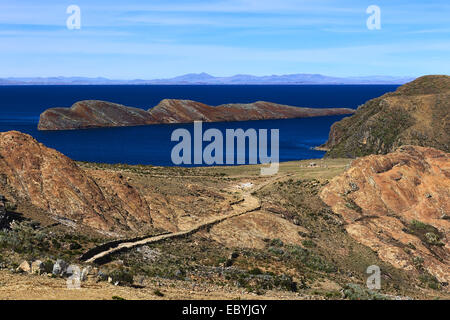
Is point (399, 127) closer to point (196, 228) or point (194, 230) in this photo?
point (196, 228)

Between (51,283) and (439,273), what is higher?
(51,283)

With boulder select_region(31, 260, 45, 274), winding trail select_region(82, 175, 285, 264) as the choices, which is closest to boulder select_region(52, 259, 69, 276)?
boulder select_region(31, 260, 45, 274)

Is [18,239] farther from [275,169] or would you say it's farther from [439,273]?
[275,169]

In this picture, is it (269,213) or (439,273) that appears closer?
(439,273)

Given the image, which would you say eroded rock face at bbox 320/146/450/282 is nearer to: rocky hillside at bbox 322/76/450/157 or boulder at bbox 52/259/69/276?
boulder at bbox 52/259/69/276

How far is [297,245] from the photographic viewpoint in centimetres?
5472

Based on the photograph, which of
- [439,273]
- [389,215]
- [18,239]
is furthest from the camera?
[389,215]

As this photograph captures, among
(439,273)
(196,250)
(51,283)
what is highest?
(51,283)

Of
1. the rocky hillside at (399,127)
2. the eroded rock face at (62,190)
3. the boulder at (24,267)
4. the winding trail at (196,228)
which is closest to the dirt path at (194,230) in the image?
the winding trail at (196,228)

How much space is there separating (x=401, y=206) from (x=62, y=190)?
4034 cm

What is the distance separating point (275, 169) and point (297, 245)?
40053mm

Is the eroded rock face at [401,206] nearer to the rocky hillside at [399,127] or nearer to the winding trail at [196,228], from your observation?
the winding trail at [196,228]
